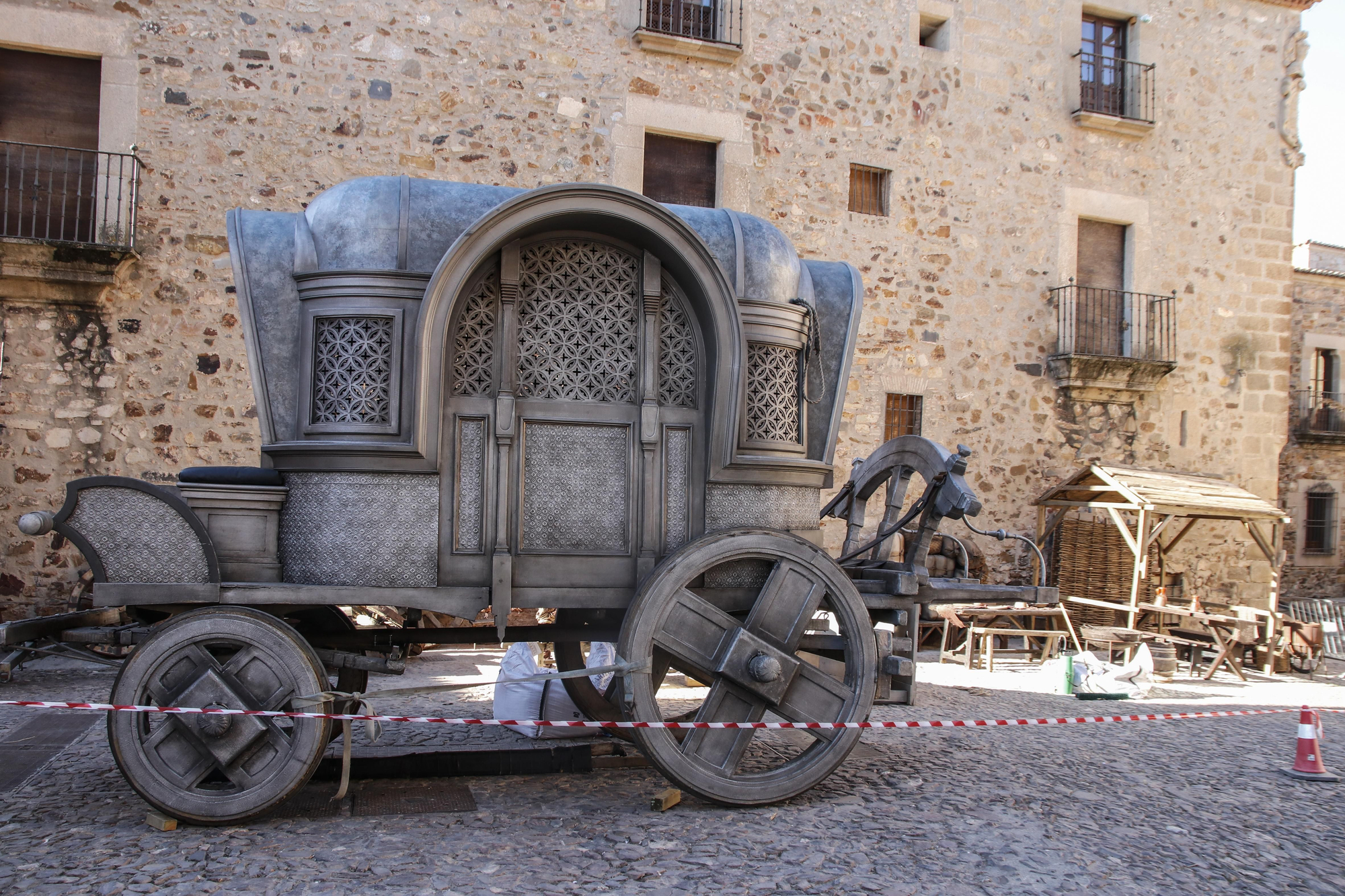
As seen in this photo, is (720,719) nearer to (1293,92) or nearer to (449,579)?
(449,579)

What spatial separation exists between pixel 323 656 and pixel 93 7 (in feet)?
26.0

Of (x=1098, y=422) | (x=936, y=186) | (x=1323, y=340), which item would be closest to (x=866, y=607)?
(x=936, y=186)

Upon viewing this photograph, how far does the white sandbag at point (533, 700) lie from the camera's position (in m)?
5.66

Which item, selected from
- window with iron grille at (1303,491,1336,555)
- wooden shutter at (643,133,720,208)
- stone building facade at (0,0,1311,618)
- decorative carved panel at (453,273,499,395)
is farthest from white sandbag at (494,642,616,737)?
window with iron grille at (1303,491,1336,555)

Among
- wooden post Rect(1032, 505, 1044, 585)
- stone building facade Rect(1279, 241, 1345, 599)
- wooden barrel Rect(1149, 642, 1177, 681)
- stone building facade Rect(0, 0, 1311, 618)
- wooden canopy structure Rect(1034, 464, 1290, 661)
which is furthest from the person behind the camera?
stone building facade Rect(1279, 241, 1345, 599)

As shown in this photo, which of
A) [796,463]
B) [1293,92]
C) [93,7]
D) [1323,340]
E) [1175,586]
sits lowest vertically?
[1175,586]

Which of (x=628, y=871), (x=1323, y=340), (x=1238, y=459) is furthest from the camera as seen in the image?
(x=1323, y=340)

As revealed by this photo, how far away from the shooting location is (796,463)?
185 inches

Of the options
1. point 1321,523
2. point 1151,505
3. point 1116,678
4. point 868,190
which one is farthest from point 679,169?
point 1321,523

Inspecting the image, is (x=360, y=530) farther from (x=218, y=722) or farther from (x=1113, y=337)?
(x=1113, y=337)

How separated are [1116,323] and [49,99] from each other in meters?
12.4

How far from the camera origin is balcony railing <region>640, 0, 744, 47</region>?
1114 cm

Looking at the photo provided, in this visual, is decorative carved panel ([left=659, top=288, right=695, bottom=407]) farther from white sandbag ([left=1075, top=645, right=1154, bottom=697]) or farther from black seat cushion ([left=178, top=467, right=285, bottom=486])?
white sandbag ([left=1075, top=645, right=1154, bottom=697])

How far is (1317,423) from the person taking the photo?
18422mm
